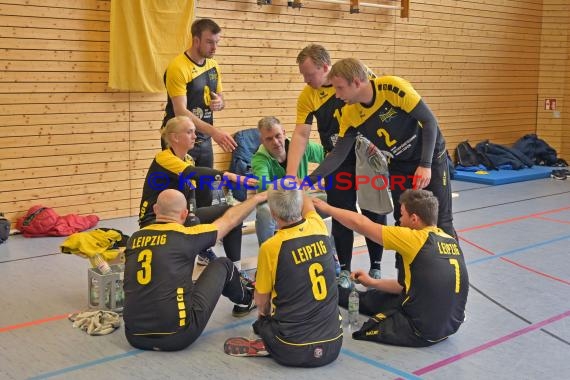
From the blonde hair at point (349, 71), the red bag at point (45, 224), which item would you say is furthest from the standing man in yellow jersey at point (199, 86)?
the red bag at point (45, 224)

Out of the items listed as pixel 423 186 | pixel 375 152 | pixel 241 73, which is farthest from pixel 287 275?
pixel 241 73

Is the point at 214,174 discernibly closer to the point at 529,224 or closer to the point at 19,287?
the point at 19,287

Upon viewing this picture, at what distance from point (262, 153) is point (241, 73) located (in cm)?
391

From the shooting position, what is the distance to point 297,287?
3.73 m

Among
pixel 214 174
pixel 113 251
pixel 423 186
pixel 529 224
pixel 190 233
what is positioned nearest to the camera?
pixel 190 233

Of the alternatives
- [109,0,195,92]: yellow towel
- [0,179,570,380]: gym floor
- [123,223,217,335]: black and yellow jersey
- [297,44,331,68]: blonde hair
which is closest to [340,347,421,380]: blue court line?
[0,179,570,380]: gym floor

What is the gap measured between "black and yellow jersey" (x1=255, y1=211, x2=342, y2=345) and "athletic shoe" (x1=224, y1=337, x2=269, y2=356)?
0.94 ft

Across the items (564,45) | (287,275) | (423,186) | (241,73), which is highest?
(564,45)

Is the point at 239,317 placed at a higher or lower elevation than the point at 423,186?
lower

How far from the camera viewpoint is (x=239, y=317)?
4754 mm

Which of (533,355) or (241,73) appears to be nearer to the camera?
(533,355)

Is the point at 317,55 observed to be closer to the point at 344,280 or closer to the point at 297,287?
the point at 344,280

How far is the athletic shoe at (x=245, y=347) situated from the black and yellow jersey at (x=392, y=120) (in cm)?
173

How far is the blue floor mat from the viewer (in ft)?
36.0
